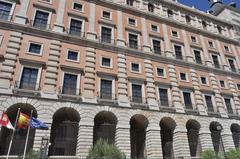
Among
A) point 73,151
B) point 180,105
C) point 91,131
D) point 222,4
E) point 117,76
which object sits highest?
point 222,4

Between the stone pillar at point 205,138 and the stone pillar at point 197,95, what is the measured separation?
2205mm

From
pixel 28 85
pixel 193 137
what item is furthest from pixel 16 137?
pixel 193 137

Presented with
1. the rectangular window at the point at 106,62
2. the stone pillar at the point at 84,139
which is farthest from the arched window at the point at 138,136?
the rectangular window at the point at 106,62

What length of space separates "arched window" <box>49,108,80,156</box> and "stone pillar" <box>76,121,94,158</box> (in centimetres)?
112

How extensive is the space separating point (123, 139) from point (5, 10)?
18.7 metres

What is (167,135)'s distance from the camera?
2673 centimetres

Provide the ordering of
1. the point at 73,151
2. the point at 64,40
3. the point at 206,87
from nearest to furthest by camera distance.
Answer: the point at 73,151, the point at 64,40, the point at 206,87

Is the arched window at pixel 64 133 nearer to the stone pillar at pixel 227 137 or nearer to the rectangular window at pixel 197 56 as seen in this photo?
the stone pillar at pixel 227 137

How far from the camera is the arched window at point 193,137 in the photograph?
2667cm

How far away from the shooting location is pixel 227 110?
31.2m

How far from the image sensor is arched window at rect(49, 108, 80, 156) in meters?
20.9

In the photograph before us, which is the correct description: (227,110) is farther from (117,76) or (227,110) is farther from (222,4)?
(222,4)

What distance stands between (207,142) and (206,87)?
8.05 metres

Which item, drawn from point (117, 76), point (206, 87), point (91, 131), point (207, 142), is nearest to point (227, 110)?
point (206, 87)
